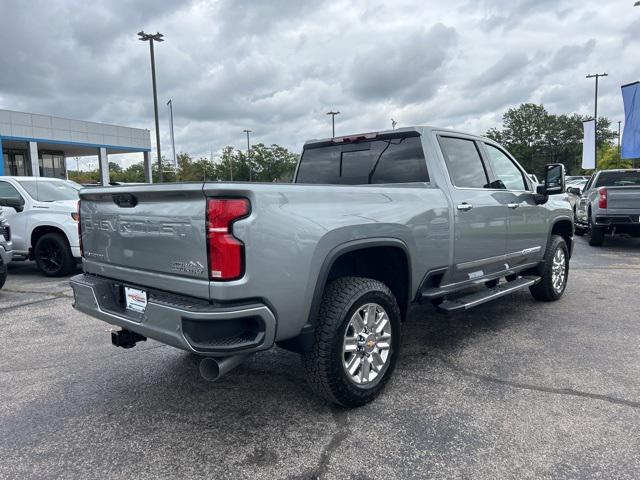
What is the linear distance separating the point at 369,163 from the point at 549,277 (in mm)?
2864

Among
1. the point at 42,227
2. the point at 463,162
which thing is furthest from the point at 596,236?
the point at 42,227

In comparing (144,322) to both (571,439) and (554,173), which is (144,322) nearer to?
(571,439)

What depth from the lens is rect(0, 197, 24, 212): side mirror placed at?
8281 millimetres

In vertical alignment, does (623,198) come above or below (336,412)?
above

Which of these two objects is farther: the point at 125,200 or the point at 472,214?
the point at 472,214

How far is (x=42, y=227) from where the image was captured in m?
8.33

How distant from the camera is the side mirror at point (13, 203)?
8281 millimetres

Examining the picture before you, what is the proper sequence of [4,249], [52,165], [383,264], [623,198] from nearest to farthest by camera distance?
[383,264]
[4,249]
[623,198]
[52,165]

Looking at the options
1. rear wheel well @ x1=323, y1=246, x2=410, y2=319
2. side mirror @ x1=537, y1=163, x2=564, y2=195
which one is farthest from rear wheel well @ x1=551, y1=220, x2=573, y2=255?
rear wheel well @ x1=323, y1=246, x2=410, y2=319

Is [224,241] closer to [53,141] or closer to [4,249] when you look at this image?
[4,249]

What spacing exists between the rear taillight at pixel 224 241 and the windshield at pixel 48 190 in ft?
23.9

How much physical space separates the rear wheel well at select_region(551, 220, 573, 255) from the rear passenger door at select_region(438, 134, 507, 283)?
1711 mm

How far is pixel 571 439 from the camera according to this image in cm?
281

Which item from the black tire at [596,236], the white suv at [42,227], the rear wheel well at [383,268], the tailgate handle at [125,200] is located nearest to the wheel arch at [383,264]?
the rear wheel well at [383,268]
